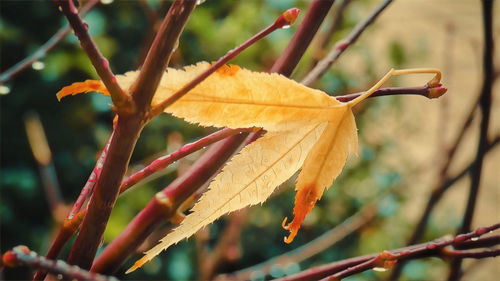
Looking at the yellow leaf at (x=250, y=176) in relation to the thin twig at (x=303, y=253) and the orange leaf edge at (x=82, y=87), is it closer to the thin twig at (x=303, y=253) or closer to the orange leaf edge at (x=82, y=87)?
the orange leaf edge at (x=82, y=87)

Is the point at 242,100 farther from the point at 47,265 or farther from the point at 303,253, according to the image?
the point at 303,253

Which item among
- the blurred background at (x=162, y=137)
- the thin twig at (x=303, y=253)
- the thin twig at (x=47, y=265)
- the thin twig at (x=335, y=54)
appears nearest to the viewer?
the thin twig at (x=47, y=265)

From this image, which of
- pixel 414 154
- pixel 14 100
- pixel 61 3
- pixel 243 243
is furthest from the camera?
pixel 414 154

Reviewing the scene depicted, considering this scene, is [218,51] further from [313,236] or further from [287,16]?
[287,16]

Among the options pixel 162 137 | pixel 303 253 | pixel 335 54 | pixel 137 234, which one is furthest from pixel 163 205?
pixel 162 137

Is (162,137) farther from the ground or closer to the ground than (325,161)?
farther from the ground

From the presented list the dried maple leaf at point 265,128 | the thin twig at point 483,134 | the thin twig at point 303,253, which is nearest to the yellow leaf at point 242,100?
the dried maple leaf at point 265,128

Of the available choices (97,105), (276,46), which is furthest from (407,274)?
(97,105)
